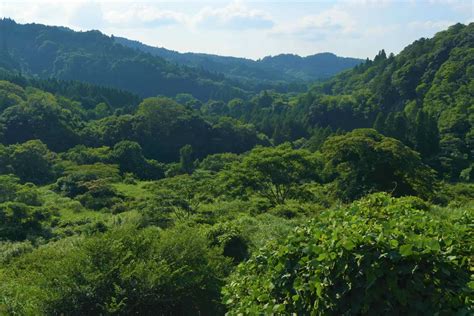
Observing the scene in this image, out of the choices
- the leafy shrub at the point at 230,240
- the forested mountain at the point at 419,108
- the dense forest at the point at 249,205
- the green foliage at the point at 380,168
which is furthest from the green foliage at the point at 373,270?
the forested mountain at the point at 419,108

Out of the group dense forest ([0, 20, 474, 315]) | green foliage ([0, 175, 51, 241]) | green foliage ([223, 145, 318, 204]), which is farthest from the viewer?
green foliage ([223, 145, 318, 204])

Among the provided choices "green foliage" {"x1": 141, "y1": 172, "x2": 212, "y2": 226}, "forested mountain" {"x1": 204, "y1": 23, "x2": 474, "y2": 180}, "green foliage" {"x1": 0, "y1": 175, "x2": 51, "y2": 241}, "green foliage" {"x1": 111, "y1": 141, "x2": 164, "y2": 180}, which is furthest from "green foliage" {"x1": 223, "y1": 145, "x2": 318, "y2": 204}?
"green foliage" {"x1": 111, "y1": 141, "x2": 164, "y2": 180}

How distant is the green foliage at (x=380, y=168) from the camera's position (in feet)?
86.8

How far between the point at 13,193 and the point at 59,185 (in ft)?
31.7

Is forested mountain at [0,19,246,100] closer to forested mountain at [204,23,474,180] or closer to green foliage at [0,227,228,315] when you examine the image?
forested mountain at [204,23,474,180]

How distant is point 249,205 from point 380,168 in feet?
25.6

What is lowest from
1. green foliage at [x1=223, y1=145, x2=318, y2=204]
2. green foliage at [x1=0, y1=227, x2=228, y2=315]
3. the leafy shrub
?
green foliage at [x1=223, y1=145, x2=318, y2=204]

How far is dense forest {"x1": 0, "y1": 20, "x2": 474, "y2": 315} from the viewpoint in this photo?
3908mm

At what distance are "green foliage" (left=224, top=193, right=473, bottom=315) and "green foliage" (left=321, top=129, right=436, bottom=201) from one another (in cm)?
2246

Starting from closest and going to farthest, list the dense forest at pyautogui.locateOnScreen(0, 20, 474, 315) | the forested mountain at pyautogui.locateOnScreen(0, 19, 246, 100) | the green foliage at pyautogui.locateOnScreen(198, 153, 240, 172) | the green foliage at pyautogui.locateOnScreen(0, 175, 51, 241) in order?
the dense forest at pyautogui.locateOnScreen(0, 20, 474, 315) → the green foliage at pyautogui.locateOnScreen(0, 175, 51, 241) → the green foliage at pyautogui.locateOnScreen(198, 153, 240, 172) → the forested mountain at pyautogui.locateOnScreen(0, 19, 246, 100)

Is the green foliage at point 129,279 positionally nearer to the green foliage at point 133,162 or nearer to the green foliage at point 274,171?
the green foliage at point 274,171

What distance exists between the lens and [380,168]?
26.9 m

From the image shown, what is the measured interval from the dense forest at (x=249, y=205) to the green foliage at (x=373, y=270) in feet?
0.04

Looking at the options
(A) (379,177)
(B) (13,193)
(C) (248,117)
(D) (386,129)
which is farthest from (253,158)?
(C) (248,117)
